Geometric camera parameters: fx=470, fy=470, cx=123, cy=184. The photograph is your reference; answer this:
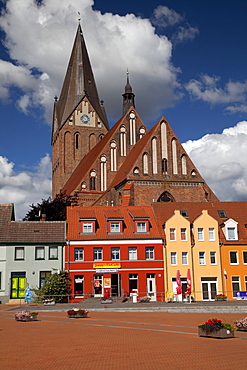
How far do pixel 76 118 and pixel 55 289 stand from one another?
46.4 meters

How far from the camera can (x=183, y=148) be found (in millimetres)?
55406

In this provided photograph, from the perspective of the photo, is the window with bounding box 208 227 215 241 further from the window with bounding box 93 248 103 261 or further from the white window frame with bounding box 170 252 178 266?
the window with bounding box 93 248 103 261

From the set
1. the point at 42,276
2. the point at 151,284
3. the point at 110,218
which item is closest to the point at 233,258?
the point at 151,284

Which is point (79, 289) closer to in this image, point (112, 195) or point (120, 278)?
point (120, 278)

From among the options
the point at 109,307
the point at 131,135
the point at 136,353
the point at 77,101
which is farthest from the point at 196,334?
the point at 77,101

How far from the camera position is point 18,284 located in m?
37.4

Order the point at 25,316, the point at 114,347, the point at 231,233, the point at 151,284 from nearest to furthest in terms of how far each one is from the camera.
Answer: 1. the point at 114,347
2. the point at 25,316
3. the point at 151,284
4. the point at 231,233

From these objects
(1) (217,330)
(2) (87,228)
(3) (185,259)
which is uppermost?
(2) (87,228)

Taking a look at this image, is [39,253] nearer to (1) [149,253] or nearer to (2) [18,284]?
(2) [18,284]

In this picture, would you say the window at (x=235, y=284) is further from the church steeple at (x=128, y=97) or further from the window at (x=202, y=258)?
the church steeple at (x=128, y=97)

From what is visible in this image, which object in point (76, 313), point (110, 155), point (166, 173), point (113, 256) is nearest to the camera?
point (76, 313)

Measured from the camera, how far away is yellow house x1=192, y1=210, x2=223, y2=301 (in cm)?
3900

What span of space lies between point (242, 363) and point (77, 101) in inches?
2753

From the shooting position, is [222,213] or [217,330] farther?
[222,213]
